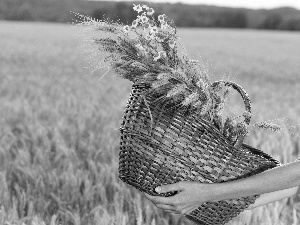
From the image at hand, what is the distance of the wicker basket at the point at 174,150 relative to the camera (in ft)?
5.53

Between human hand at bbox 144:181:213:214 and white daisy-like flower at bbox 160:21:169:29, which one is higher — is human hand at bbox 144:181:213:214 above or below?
below

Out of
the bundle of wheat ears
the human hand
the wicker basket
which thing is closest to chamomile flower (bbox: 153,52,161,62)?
the bundle of wheat ears

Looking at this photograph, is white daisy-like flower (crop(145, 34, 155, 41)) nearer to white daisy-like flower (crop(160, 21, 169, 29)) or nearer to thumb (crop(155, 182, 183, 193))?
white daisy-like flower (crop(160, 21, 169, 29))

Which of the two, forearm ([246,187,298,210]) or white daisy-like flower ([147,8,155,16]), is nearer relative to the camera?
white daisy-like flower ([147,8,155,16])

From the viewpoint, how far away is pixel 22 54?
43.8 feet

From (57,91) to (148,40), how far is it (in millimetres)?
5061

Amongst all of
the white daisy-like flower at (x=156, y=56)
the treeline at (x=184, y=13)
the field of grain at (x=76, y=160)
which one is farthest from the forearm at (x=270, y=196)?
the treeline at (x=184, y=13)

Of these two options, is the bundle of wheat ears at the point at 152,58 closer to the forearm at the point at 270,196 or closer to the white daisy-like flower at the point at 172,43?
the white daisy-like flower at the point at 172,43

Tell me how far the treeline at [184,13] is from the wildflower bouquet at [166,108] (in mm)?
48580

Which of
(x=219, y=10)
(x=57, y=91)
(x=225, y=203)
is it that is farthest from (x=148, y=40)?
(x=219, y=10)

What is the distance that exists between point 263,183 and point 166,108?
1.33 feet

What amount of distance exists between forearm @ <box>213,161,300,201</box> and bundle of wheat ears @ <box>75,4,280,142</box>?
0.26 meters

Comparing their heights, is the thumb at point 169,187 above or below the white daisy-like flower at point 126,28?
below

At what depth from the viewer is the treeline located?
53594 mm
